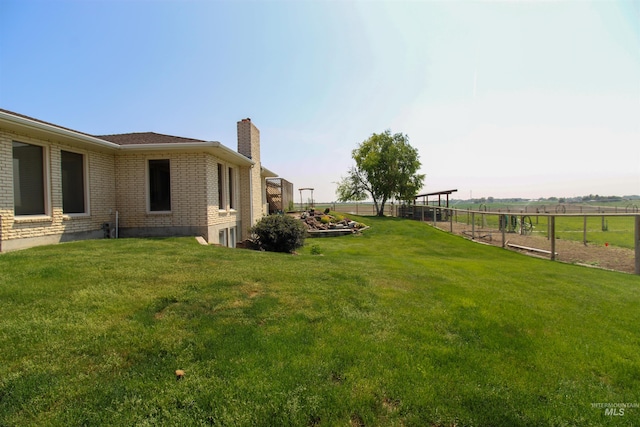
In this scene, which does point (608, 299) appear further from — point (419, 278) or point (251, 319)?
point (251, 319)

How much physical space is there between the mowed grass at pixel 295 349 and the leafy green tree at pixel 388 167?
24.5 metres

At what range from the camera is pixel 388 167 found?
29.3 meters

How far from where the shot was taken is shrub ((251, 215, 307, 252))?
991 cm

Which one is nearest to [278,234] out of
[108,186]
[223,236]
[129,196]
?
[223,236]

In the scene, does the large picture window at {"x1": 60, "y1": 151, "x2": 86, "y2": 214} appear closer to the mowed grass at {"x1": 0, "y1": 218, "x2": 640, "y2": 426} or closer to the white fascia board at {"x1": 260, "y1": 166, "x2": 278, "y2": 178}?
the mowed grass at {"x1": 0, "y1": 218, "x2": 640, "y2": 426}

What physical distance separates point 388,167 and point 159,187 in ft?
75.8

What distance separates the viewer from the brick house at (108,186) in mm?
6602

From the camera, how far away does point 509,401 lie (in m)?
2.38

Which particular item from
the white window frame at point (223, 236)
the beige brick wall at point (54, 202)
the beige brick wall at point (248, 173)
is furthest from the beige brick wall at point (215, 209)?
the beige brick wall at point (54, 202)

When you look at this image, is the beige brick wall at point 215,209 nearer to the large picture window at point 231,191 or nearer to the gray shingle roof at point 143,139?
the large picture window at point 231,191

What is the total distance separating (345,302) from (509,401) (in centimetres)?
214

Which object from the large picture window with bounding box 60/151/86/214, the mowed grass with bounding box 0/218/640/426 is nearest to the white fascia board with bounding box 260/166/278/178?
the large picture window with bounding box 60/151/86/214

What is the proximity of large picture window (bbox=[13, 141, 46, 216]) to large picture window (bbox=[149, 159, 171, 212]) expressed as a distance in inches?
102

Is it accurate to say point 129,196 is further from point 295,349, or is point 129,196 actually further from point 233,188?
point 295,349
